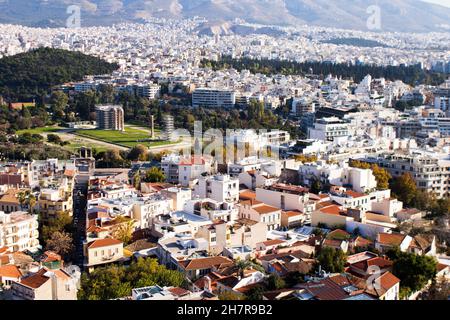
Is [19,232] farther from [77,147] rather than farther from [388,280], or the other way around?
[77,147]

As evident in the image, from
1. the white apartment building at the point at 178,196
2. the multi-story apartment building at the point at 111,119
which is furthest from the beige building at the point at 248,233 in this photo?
the multi-story apartment building at the point at 111,119

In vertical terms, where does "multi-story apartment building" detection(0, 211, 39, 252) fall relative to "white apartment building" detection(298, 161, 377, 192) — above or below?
below

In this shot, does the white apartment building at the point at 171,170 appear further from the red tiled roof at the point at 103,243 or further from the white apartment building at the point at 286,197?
the red tiled roof at the point at 103,243

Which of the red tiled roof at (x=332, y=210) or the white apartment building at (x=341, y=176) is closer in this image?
the red tiled roof at (x=332, y=210)

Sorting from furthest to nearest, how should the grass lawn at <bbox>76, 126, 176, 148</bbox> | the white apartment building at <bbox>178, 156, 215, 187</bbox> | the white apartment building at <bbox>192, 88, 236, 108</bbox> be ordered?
the white apartment building at <bbox>192, 88, 236, 108</bbox>, the grass lawn at <bbox>76, 126, 176, 148</bbox>, the white apartment building at <bbox>178, 156, 215, 187</bbox>

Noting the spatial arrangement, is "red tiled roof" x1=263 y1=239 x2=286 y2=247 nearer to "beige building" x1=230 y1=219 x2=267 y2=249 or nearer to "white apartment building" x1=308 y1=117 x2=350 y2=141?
"beige building" x1=230 y1=219 x2=267 y2=249

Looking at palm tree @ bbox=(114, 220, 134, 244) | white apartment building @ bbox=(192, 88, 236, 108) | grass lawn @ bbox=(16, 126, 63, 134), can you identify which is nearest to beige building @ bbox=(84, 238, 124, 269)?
palm tree @ bbox=(114, 220, 134, 244)
